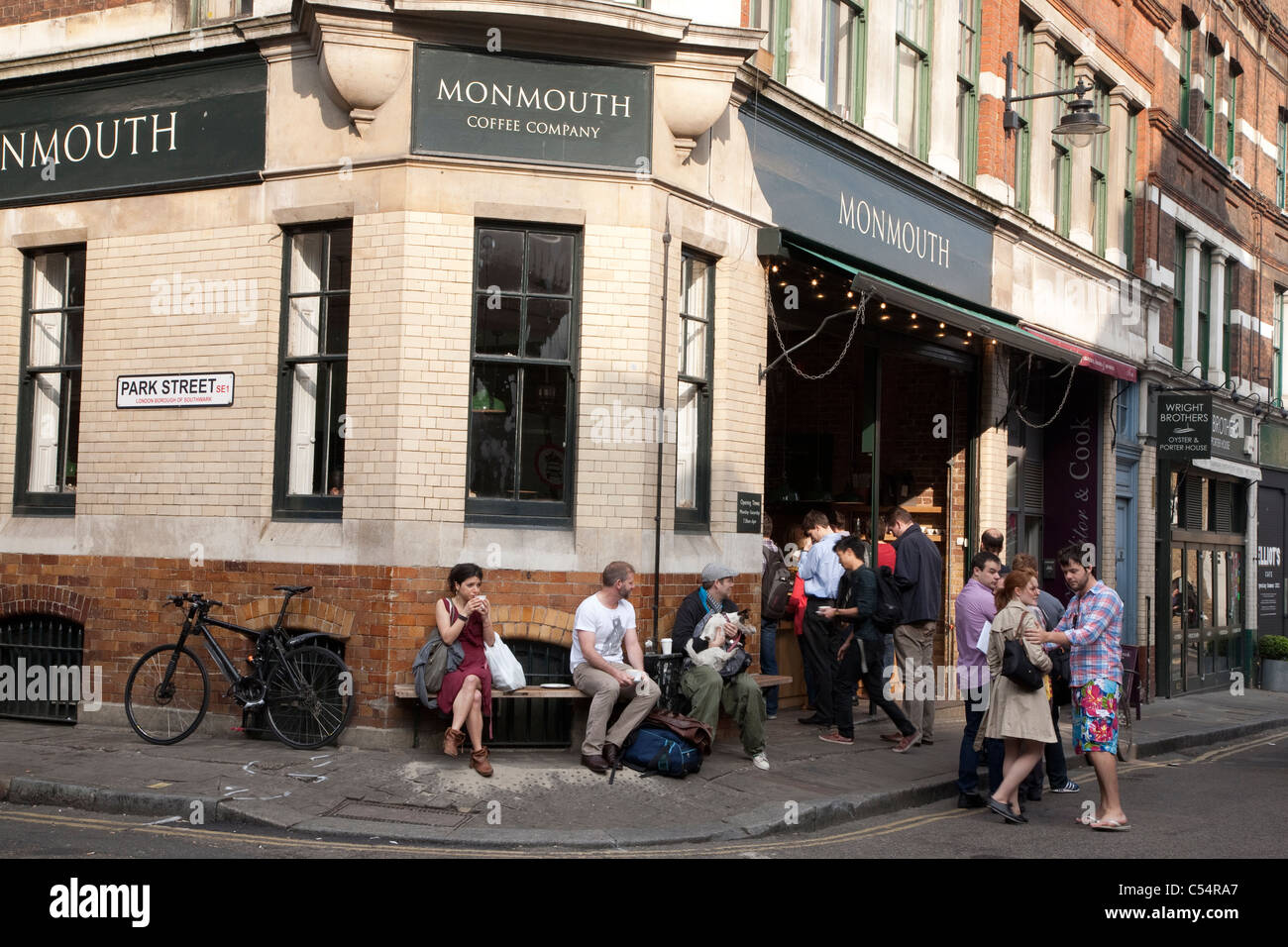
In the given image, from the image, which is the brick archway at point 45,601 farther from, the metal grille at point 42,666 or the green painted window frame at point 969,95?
the green painted window frame at point 969,95

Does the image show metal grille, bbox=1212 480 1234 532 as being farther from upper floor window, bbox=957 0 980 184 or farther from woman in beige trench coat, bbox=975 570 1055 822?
woman in beige trench coat, bbox=975 570 1055 822

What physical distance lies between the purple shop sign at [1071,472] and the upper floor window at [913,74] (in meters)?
5.73

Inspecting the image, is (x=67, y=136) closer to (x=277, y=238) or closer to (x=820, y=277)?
(x=277, y=238)

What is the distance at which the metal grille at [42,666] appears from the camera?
12133 mm

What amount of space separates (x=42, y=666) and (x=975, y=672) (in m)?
8.00

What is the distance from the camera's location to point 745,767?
10.5 meters

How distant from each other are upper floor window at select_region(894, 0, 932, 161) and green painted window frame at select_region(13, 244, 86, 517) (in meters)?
8.76

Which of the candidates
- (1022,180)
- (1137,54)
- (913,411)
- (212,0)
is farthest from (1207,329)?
(212,0)

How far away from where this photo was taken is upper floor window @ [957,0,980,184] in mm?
16984

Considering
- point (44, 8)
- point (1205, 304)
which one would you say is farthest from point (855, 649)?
point (1205, 304)

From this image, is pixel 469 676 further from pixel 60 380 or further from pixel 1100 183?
pixel 1100 183

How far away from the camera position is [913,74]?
16047 mm

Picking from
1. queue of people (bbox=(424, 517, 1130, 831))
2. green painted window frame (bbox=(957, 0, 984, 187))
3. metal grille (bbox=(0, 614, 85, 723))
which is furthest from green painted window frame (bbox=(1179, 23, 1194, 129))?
metal grille (bbox=(0, 614, 85, 723))

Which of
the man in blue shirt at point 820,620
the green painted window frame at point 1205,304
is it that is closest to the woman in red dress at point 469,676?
the man in blue shirt at point 820,620
